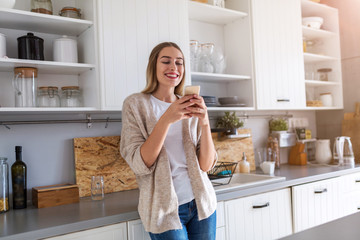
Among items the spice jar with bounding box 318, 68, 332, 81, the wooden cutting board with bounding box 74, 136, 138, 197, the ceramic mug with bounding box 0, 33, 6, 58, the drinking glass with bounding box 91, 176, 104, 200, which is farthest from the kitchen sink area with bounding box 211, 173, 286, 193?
the spice jar with bounding box 318, 68, 332, 81

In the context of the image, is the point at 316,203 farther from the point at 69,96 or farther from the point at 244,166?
the point at 69,96

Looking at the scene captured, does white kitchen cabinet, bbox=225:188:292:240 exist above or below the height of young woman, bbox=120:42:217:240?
below

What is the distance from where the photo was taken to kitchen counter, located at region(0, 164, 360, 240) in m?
1.47

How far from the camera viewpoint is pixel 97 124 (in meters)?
2.30

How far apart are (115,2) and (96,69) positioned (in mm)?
434

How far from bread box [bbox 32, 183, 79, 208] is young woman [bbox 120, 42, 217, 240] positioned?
584mm

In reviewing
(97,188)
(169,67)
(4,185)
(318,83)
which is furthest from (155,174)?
(318,83)

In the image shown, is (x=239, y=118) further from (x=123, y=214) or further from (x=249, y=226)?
(x=123, y=214)

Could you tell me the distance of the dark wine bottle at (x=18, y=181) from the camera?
1.88 meters

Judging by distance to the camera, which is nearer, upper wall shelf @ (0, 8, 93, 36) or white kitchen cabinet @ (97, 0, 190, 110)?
upper wall shelf @ (0, 8, 93, 36)

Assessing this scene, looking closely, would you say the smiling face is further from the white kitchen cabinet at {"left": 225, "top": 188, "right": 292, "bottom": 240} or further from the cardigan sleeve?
the white kitchen cabinet at {"left": 225, "top": 188, "right": 292, "bottom": 240}

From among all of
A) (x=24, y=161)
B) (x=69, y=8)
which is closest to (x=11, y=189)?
Result: (x=24, y=161)

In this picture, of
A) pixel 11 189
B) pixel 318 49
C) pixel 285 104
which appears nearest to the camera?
pixel 11 189

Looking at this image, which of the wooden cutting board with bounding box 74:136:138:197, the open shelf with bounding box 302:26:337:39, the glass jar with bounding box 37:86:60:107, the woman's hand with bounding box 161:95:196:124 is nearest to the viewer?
the woman's hand with bounding box 161:95:196:124
